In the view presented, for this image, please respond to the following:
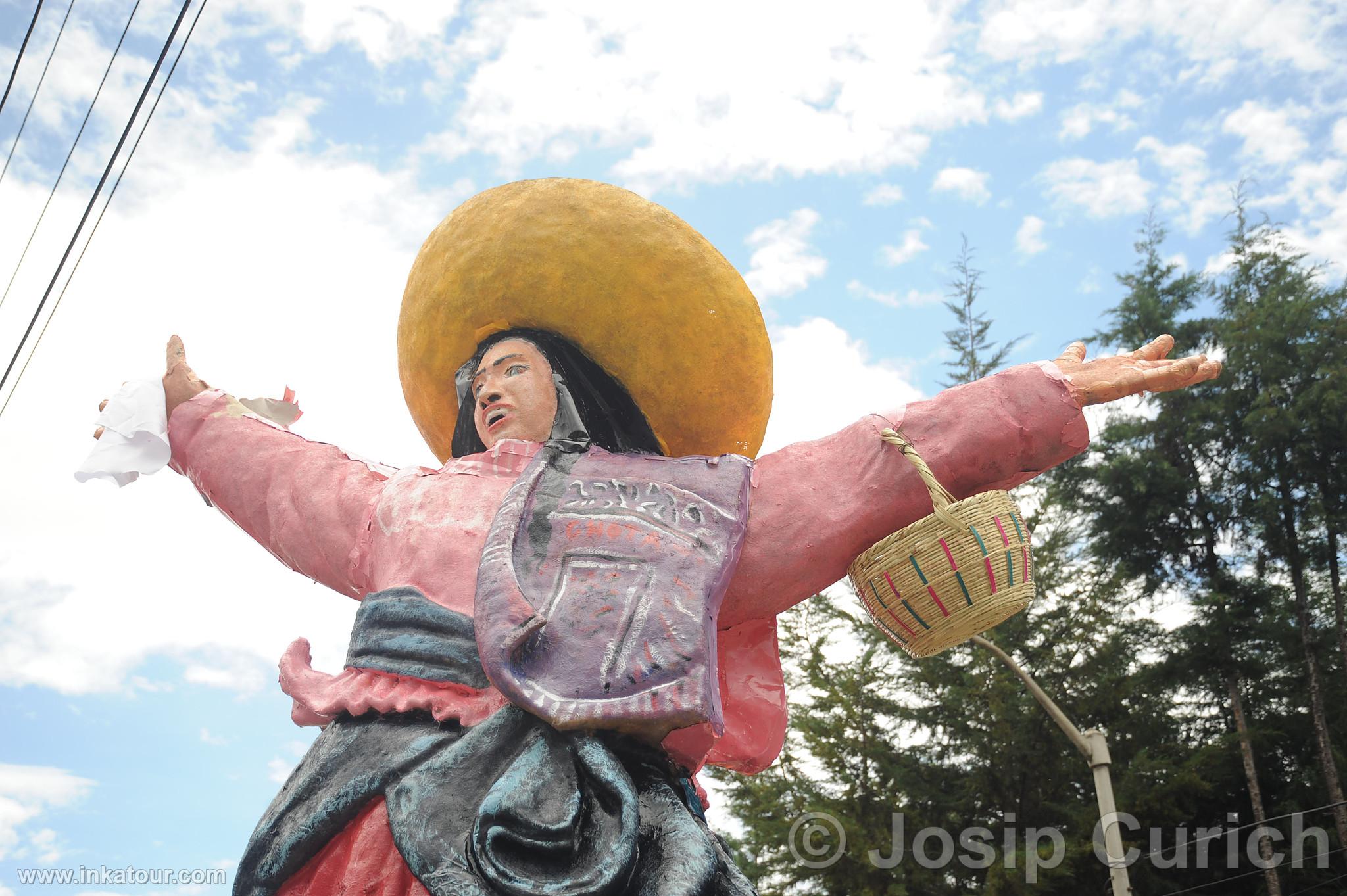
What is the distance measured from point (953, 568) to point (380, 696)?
4.22 ft

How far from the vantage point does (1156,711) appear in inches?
473

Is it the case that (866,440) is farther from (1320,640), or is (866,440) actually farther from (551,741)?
(1320,640)

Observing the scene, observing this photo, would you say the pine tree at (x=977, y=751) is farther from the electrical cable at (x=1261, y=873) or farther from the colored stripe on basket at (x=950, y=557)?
the colored stripe on basket at (x=950, y=557)

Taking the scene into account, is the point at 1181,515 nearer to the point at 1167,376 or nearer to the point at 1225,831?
the point at 1225,831

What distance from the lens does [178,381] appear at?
3.30 m

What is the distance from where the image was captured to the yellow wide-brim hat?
10.4 feet

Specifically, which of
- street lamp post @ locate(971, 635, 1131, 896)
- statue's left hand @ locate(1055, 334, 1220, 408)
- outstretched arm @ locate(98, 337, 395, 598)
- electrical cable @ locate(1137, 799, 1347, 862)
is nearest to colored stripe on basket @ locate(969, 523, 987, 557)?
statue's left hand @ locate(1055, 334, 1220, 408)

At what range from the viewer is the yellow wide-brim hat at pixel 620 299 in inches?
125

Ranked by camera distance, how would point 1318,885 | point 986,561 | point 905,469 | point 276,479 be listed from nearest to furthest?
point 986,561 < point 905,469 < point 276,479 < point 1318,885

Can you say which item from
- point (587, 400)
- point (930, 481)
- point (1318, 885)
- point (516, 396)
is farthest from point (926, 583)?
point (1318, 885)

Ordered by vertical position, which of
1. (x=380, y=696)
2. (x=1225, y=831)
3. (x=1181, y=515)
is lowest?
(x=380, y=696)

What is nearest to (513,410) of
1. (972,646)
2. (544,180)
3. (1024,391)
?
(544,180)

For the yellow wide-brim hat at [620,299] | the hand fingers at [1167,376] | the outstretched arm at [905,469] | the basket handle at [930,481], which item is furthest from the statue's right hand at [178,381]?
the hand fingers at [1167,376]

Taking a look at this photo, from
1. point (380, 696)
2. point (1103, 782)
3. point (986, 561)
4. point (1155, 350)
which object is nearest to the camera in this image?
point (380, 696)
